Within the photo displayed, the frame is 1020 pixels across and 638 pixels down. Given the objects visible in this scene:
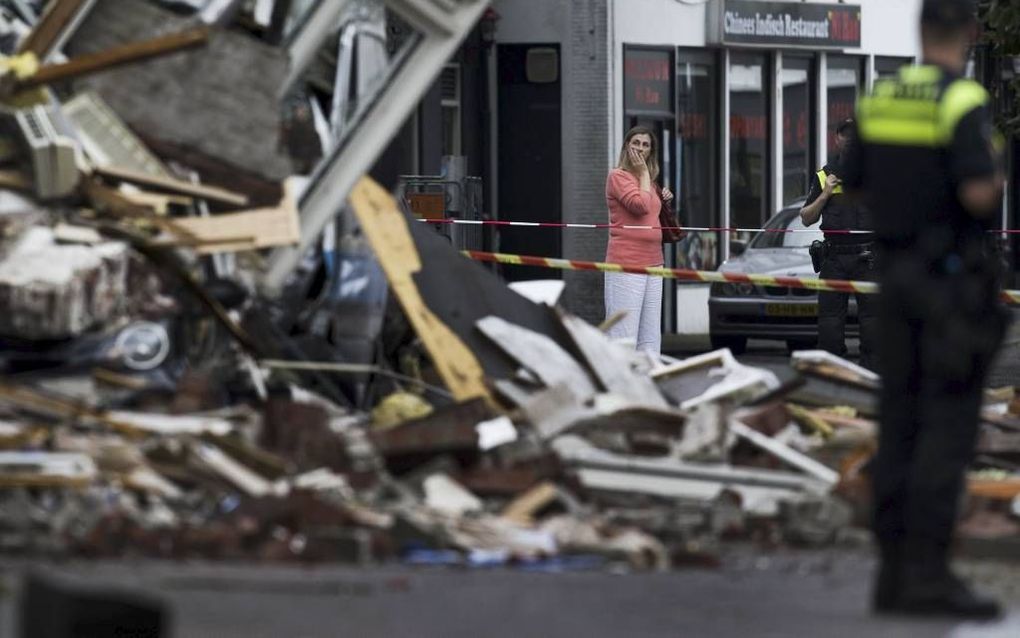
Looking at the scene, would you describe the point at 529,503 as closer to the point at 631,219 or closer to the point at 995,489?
the point at 995,489

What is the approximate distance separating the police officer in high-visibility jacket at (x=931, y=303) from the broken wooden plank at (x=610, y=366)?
4.27 meters

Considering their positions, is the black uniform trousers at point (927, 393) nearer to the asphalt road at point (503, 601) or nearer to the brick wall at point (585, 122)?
the asphalt road at point (503, 601)

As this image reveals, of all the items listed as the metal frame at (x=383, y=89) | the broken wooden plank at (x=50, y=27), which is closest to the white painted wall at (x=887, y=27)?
the metal frame at (x=383, y=89)

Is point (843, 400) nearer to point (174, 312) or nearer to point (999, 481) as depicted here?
point (999, 481)

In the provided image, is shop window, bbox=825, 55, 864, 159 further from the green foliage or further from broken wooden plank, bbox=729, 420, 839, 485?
broken wooden plank, bbox=729, 420, 839, 485

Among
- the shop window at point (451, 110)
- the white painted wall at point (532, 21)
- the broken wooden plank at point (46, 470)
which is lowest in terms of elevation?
the broken wooden plank at point (46, 470)

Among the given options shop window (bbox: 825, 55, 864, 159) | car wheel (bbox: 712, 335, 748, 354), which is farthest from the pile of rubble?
shop window (bbox: 825, 55, 864, 159)

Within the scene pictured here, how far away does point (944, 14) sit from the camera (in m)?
8.13

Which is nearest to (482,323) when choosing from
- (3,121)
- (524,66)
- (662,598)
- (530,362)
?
(530,362)

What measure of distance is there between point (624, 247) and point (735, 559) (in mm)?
9448

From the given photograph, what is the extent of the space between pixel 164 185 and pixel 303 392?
45.2 inches

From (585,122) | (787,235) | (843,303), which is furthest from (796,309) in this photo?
(585,122)

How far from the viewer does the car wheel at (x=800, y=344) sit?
25.2 m

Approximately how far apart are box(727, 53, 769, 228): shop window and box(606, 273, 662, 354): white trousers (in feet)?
56.5
